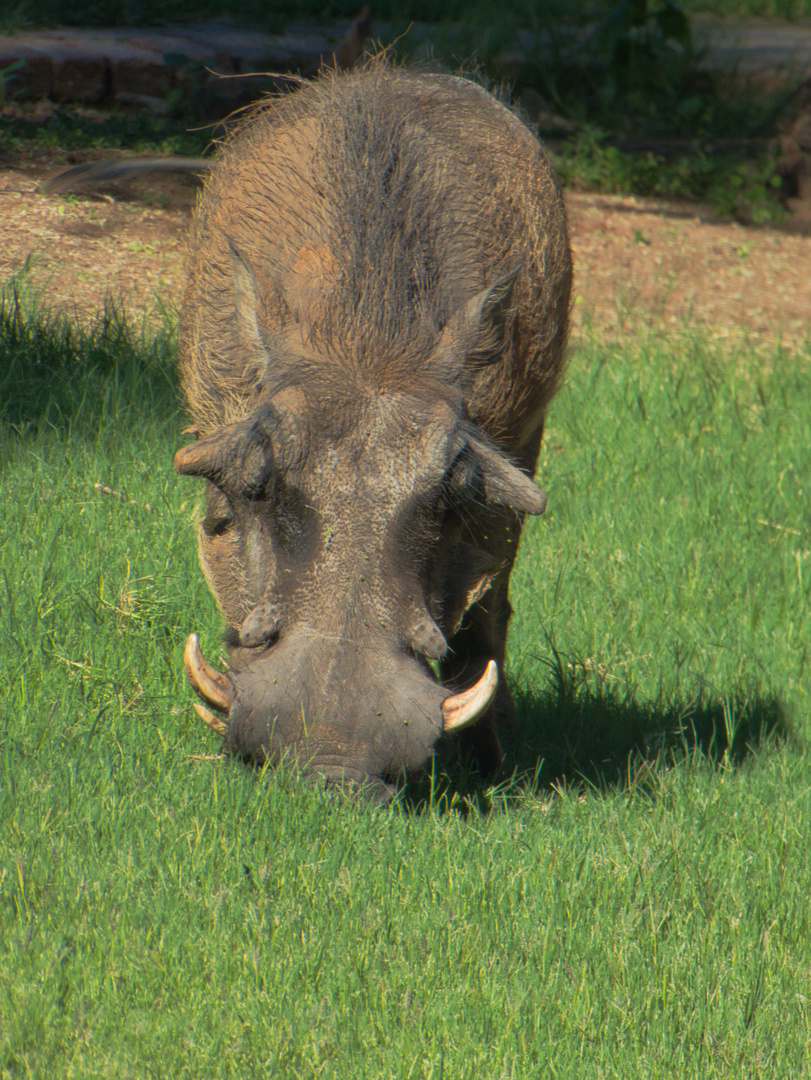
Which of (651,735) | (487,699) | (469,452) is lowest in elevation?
(651,735)

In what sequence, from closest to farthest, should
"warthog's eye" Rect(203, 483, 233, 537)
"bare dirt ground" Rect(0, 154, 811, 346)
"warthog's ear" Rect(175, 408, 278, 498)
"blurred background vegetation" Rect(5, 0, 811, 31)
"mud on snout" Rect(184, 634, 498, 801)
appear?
1. "mud on snout" Rect(184, 634, 498, 801)
2. "warthog's ear" Rect(175, 408, 278, 498)
3. "warthog's eye" Rect(203, 483, 233, 537)
4. "bare dirt ground" Rect(0, 154, 811, 346)
5. "blurred background vegetation" Rect(5, 0, 811, 31)

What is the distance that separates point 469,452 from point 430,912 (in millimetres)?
943

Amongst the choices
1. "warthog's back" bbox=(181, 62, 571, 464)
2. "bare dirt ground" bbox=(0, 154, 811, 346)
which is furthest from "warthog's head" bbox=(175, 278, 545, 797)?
"bare dirt ground" bbox=(0, 154, 811, 346)

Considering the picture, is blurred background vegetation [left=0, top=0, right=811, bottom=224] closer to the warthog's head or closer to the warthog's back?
the warthog's back

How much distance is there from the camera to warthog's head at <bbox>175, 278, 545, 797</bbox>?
8.42 feet

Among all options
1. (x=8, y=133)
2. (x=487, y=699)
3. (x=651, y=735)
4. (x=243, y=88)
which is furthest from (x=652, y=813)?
(x=243, y=88)

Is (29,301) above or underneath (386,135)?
underneath

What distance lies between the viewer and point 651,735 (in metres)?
3.71

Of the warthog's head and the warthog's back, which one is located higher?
the warthog's back

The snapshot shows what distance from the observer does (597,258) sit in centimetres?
766

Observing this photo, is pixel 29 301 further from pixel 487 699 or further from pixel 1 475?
pixel 487 699

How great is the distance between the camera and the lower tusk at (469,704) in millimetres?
2703

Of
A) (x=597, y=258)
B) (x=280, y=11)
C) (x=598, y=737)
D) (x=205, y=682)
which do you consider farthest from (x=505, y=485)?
(x=280, y=11)

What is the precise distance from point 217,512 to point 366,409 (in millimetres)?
534
